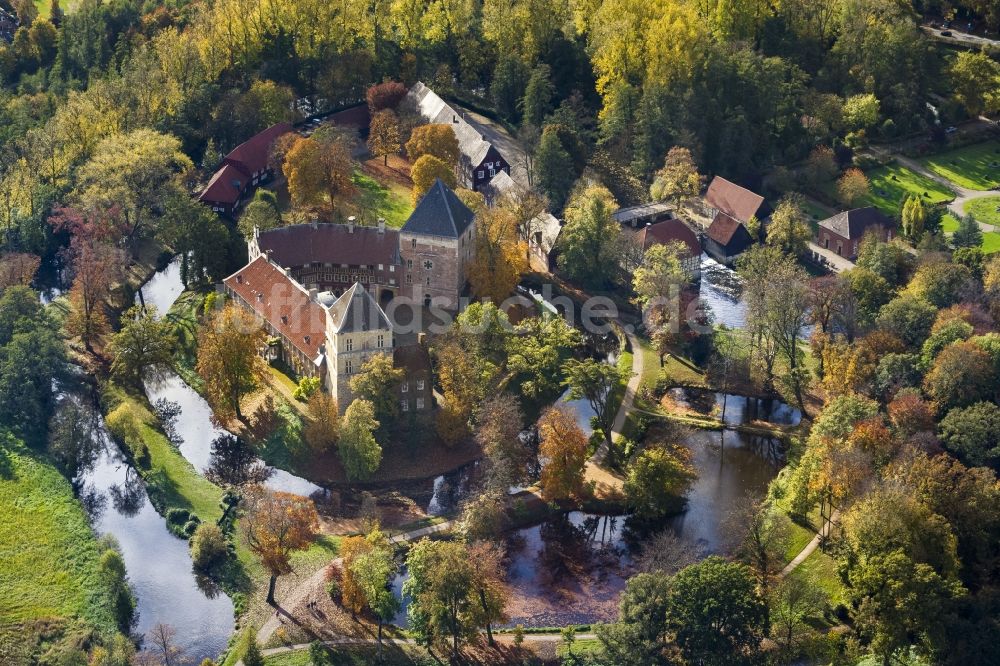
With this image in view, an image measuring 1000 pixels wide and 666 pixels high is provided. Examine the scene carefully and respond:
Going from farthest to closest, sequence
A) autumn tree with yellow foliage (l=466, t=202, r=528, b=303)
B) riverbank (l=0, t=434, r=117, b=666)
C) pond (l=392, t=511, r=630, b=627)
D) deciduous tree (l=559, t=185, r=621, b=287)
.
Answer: deciduous tree (l=559, t=185, r=621, b=287) < autumn tree with yellow foliage (l=466, t=202, r=528, b=303) < pond (l=392, t=511, r=630, b=627) < riverbank (l=0, t=434, r=117, b=666)

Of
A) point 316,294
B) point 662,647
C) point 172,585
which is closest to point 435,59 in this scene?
point 316,294

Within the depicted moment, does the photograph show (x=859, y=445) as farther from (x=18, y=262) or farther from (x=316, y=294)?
(x=18, y=262)

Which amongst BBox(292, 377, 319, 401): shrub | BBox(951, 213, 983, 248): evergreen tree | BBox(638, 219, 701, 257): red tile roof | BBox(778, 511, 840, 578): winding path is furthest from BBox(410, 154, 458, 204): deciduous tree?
BBox(778, 511, 840, 578): winding path

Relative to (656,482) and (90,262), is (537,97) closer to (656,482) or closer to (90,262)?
(90,262)

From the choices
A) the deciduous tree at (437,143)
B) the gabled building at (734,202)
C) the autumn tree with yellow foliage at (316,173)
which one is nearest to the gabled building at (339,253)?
the autumn tree with yellow foliage at (316,173)

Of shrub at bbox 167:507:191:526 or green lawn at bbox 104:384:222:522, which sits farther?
green lawn at bbox 104:384:222:522

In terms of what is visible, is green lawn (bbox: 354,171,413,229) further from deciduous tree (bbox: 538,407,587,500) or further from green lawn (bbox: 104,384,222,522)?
deciduous tree (bbox: 538,407,587,500)
